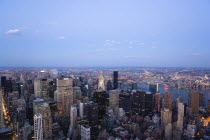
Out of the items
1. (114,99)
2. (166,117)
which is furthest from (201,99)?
(114,99)

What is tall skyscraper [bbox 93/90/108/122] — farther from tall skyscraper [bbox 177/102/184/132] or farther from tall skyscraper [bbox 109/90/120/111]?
tall skyscraper [bbox 177/102/184/132]

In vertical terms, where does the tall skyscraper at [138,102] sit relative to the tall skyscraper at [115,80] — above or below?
below

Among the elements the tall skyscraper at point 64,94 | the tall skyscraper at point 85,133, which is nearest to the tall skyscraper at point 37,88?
the tall skyscraper at point 64,94

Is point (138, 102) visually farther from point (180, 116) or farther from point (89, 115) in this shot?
point (89, 115)

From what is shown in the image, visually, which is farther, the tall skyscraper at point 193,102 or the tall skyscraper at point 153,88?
the tall skyscraper at point 153,88

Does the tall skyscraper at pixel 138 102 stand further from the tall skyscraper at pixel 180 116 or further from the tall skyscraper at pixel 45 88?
the tall skyscraper at pixel 45 88

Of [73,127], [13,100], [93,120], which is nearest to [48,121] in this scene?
[73,127]

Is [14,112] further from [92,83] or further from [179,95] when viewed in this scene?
[179,95]

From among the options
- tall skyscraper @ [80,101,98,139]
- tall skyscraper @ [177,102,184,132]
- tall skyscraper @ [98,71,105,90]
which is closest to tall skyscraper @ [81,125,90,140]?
tall skyscraper @ [80,101,98,139]

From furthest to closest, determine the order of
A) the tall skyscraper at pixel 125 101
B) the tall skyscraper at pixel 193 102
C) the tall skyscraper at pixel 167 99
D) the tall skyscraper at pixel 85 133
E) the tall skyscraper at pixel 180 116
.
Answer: the tall skyscraper at pixel 125 101 → the tall skyscraper at pixel 167 99 → the tall skyscraper at pixel 193 102 → the tall skyscraper at pixel 180 116 → the tall skyscraper at pixel 85 133
